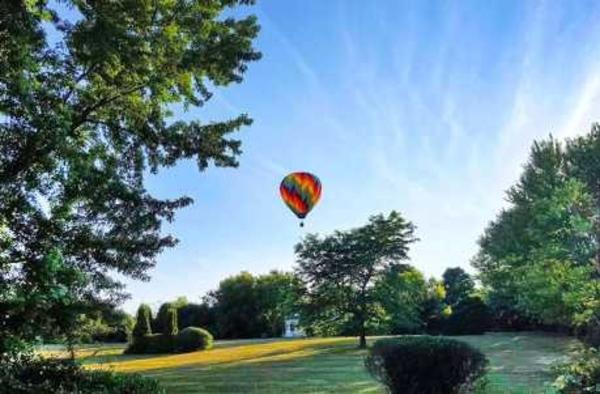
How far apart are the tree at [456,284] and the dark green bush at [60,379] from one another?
1691 inches

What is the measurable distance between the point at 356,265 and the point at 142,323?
14.4 metres

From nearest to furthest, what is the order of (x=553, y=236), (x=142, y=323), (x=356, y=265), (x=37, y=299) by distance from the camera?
(x=37, y=299), (x=553, y=236), (x=356, y=265), (x=142, y=323)

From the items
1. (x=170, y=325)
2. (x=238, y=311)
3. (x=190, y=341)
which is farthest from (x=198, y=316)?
(x=190, y=341)

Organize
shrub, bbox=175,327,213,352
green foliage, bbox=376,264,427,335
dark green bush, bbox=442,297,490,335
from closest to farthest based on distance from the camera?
green foliage, bbox=376,264,427,335 < shrub, bbox=175,327,213,352 < dark green bush, bbox=442,297,490,335

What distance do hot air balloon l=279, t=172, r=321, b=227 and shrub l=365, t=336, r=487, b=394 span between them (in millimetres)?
8895

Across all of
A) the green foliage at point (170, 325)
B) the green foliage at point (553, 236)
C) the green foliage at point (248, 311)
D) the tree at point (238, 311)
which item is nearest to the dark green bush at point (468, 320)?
the green foliage at point (553, 236)

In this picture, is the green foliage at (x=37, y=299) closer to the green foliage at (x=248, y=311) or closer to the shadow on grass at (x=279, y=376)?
the shadow on grass at (x=279, y=376)

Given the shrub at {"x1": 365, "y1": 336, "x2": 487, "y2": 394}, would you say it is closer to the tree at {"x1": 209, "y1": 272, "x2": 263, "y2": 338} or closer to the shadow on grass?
the shadow on grass

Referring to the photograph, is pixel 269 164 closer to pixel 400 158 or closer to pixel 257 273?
pixel 400 158

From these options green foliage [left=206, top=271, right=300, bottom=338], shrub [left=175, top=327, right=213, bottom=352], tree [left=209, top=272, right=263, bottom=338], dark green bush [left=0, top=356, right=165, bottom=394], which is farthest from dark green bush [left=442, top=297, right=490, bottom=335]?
dark green bush [left=0, top=356, right=165, bottom=394]

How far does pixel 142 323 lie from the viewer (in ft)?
113

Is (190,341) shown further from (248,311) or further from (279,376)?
(279,376)

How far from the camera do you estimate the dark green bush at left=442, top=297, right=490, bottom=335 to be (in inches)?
1571

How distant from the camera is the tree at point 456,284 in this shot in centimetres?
4981
